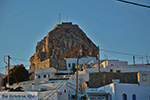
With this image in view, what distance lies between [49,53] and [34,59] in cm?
573

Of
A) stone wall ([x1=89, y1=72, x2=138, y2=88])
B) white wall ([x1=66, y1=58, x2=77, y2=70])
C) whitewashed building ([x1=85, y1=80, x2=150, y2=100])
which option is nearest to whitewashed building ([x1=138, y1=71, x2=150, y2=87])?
stone wall ([x1=89, y1=72, x2=138, y2=88])

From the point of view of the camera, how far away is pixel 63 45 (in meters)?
98.0

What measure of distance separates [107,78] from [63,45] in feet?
210

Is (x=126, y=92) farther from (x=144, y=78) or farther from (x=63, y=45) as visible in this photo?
(x=63, y=45)

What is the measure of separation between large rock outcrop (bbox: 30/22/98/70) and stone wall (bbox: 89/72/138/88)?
54510 millimetres

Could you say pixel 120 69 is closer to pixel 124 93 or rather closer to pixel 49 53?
pixel 124 93

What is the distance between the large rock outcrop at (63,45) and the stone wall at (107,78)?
5451 cm

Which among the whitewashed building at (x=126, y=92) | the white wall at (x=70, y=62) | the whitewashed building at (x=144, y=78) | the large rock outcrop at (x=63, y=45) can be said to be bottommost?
the whitewashed building at (x=126, y=92)

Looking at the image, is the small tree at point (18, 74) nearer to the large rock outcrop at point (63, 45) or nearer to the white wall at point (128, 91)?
the large rock outcrop at point (63, 45)

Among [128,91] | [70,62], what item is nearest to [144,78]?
[128,91]

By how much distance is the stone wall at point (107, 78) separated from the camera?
113 ft

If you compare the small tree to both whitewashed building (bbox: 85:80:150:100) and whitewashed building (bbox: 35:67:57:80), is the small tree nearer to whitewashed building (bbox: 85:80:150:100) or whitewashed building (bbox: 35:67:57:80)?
whitewashed building (bbox: 35:67:57:80)

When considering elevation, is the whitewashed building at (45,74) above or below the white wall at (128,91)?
above

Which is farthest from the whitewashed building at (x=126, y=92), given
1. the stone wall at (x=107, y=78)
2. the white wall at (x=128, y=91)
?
the stone wall at (x=107, y=78)
